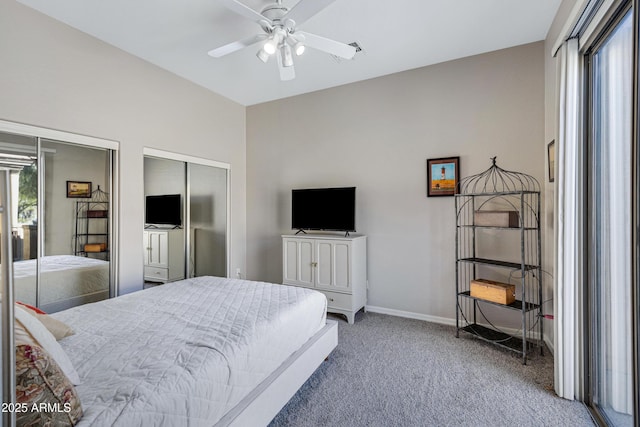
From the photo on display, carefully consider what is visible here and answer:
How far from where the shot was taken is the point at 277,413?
1.78 meters

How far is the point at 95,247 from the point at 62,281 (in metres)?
0.39

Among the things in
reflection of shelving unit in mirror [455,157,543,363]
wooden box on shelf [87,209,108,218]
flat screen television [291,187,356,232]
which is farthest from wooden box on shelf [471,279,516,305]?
wooden box on shelf [87,209,108,218]

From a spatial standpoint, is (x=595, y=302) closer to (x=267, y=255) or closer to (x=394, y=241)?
(x=394, y=241)

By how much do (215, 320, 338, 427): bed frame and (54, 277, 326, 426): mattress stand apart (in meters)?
0.04

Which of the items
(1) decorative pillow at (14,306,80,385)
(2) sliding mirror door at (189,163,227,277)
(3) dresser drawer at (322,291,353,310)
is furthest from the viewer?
(2) sliding mirror door at (189,163,227,277)

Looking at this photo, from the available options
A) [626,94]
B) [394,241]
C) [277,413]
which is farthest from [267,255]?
[626,94]

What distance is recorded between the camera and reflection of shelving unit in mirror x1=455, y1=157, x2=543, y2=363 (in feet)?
8.90

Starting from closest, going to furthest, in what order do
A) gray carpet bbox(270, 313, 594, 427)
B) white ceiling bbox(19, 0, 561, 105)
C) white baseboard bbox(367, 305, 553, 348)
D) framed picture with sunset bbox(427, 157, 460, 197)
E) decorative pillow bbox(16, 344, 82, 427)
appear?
decorative pillow bbox(16, 344, 82, 427) < gray carpet bbox(270, 313, 594, 427) < white ceiling bbox(19, 0, 561, 105) < white baseboard bbox(367, 305, 553, 348) < framed picture with sunset bbox(427, 157, 460, 197)

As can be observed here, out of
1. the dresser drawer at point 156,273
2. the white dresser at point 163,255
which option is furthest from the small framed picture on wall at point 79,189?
the dresser drawer at point 156,273

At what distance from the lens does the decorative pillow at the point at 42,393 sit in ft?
2.92

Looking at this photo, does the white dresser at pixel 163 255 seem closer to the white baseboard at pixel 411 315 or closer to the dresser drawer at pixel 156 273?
the dresser drawer at pixel 156 273

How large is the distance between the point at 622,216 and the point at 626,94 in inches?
25.3

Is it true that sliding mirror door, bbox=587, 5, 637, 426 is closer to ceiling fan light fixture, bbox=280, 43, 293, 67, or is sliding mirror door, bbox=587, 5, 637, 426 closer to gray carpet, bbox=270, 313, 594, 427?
gray carpet, bbox=270, 313, 594, 427

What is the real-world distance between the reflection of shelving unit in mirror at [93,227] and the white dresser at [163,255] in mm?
425
